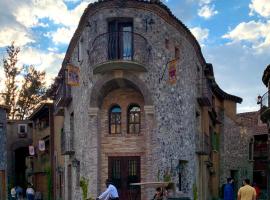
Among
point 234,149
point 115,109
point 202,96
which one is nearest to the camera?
point 115,109

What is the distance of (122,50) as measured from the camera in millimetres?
28016

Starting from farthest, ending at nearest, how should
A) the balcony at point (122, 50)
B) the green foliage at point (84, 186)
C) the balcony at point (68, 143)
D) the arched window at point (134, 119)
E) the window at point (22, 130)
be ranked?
Answer: the window at point (22, 130), the balcony at point (68, 143), the arched window at point (134, 119), the green foliage at point (84, 186), the balcony at point (122, 50)

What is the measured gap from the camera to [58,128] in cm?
4241

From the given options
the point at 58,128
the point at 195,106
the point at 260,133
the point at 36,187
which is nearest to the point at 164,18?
the point at 195,106

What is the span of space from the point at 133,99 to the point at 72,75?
11.1ft

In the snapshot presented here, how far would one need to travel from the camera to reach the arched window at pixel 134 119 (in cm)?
2930

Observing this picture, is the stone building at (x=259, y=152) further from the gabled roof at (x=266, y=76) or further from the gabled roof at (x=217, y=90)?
the gabled roof at (x=266, y=76)

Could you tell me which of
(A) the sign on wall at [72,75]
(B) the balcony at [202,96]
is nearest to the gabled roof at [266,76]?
(B) the balcony at [202,96]

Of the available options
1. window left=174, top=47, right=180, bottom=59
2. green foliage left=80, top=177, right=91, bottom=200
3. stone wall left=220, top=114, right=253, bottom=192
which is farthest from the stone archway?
stone wall left=220, top=114, right=253, bottom=192

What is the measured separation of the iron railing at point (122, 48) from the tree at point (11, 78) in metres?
34.2

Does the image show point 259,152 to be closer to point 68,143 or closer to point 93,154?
point 68,143

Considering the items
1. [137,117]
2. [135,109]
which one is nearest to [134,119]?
[137,117]

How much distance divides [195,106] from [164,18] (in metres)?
6.20

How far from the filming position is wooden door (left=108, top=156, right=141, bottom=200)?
28781 millimetres
